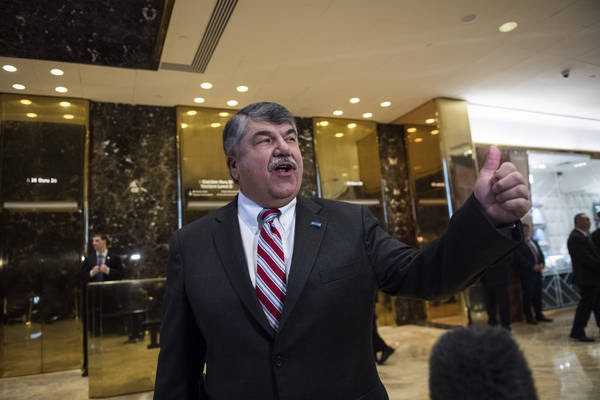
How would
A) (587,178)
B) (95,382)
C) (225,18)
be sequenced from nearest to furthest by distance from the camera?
(95,382) < (225,18) < (587,178)

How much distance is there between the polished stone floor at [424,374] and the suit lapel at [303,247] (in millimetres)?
2582

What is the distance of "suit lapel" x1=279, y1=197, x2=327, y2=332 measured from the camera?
1.06 meters

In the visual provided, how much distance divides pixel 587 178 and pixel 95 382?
450 inches

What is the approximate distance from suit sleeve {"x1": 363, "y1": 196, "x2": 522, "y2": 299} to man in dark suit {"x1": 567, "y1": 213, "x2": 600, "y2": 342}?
220 inches

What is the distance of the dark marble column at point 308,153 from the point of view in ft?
24.9

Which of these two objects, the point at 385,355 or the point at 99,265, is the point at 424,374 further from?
the point at 99,265

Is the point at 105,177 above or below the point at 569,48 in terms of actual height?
below

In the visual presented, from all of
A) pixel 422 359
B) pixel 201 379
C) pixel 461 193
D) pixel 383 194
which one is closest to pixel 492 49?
pixel 461 193

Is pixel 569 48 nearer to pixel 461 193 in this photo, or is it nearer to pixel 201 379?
pixel 461 193

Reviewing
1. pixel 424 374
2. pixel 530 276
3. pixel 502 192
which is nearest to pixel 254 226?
pixel 502 192

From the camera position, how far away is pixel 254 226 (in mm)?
1302

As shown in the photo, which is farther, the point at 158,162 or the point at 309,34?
the point at 158,162

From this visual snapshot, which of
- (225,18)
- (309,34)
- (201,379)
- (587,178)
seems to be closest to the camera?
(201,379)

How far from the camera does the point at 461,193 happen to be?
7047mm
